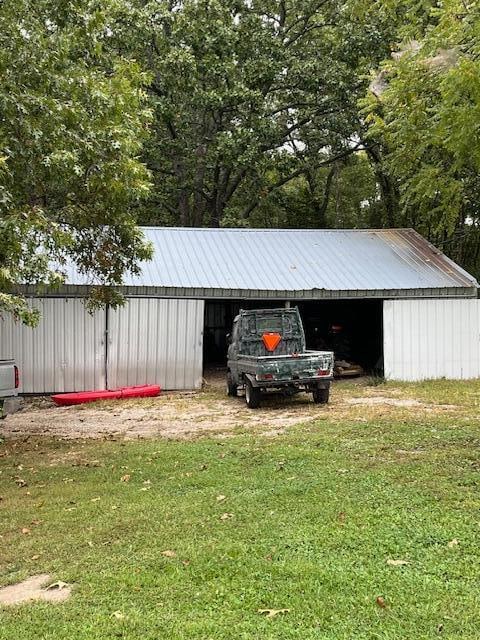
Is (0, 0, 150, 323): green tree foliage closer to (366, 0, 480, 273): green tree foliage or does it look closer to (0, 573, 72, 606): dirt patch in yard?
(0, 573, 72, 606): dirt patch in yard

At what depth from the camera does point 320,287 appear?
1662 centimetres

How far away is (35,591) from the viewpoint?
4250 millimetres

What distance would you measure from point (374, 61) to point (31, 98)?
1689cm

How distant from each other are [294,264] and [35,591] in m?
14.5

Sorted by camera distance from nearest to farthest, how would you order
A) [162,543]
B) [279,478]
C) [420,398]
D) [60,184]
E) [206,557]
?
[206,557]
[162,543]
[279,478]
[60,184]
[420,398]

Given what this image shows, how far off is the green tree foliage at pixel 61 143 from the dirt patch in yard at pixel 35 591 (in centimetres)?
337

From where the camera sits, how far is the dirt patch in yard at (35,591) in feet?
13.4

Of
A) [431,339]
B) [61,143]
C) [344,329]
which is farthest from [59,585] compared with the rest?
[344,329]

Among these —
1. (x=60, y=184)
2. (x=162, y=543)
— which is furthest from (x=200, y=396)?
(x=162, y=543)

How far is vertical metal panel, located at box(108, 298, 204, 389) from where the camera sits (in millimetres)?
15648

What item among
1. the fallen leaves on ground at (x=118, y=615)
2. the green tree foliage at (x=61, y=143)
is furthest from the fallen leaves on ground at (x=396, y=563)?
the green tree foliage at (x=61, y=143)

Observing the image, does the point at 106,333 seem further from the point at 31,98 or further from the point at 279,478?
the point at 279,478

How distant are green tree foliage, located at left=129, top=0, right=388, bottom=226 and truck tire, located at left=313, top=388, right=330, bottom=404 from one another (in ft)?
37.8

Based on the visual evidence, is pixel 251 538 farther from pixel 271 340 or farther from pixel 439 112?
pixel 439 112
